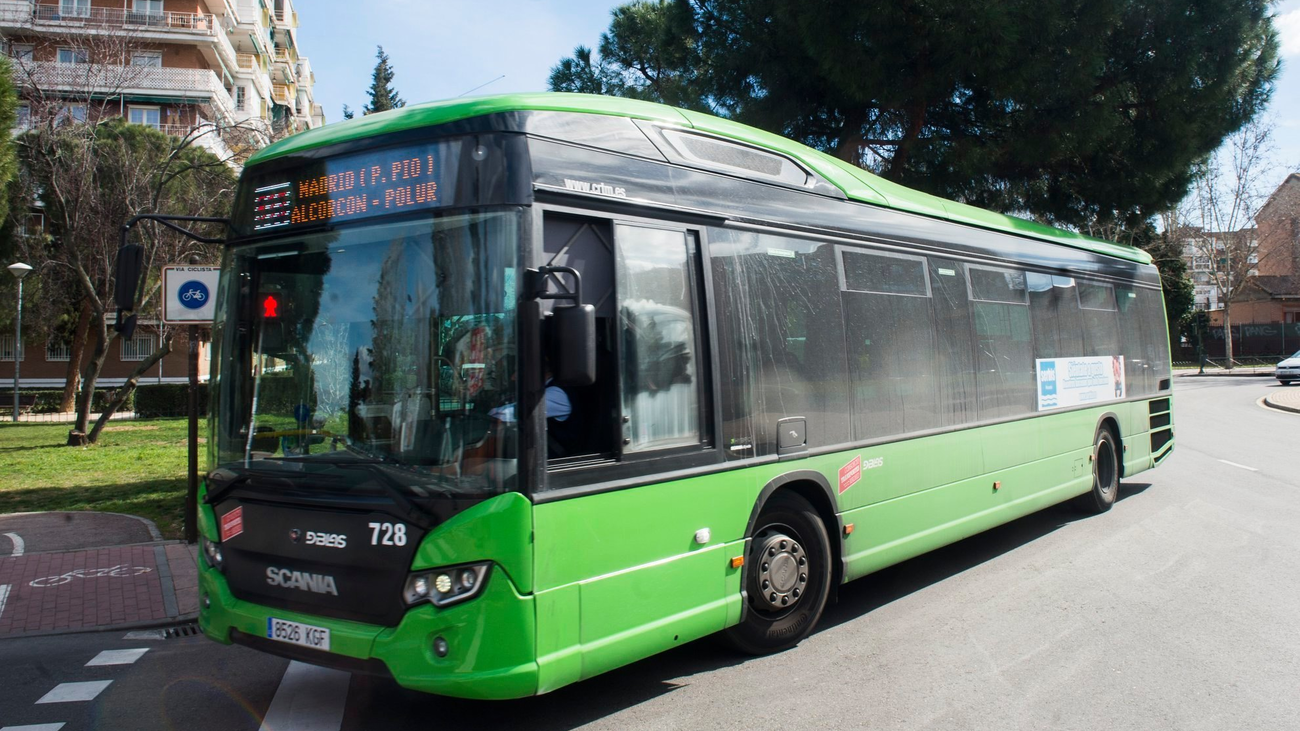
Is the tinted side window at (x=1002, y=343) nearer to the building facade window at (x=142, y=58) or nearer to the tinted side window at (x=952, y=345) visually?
the tinted side window at (x=952, y=345)

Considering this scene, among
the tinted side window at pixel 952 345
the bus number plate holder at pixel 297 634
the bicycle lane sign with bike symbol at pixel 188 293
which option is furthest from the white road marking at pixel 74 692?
the tinted side window at pixel 952 345

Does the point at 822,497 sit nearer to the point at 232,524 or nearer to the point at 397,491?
the point at 397,491

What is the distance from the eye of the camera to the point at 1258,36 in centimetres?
1370

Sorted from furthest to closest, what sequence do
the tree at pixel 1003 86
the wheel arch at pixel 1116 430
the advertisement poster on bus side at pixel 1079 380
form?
the tree at pixel 1003 86 → the wheel arch at pixel 1116 430 → the advertisement poster on bus side at pixel 1079 380

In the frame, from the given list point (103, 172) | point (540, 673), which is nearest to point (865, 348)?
point (540, 673)

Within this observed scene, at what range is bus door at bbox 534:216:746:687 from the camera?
4.23 meters

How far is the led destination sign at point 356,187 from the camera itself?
425 centimetres

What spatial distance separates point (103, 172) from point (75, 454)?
22.5 ft

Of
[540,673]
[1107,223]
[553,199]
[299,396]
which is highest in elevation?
[1107,223]

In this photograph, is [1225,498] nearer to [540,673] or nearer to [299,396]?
[540,673]

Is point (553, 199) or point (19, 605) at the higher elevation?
point (553, 199)

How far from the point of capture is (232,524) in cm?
469

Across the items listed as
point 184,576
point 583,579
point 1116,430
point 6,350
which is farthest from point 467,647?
point 6,350

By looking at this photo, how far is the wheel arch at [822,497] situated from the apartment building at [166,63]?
15583 mm
